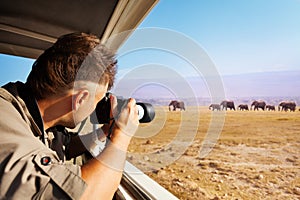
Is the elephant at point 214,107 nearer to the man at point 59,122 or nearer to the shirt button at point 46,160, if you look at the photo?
the man at point 59,122

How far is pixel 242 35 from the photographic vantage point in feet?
3.06

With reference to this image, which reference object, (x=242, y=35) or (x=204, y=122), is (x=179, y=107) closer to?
(x=204, y=122)

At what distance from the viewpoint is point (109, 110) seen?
92cm

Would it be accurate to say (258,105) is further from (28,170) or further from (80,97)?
(28,170)

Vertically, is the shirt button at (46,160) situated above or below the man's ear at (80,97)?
below

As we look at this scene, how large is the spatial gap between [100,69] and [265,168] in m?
0.69

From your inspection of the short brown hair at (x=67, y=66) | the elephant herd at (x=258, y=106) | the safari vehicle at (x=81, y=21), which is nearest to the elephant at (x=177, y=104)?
the elephant herd at (x=258, y=106)

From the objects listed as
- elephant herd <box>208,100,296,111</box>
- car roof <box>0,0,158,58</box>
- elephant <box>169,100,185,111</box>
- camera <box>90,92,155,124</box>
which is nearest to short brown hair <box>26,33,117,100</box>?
camera <box>90,92,155,124</box>

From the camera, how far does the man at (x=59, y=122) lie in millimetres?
508

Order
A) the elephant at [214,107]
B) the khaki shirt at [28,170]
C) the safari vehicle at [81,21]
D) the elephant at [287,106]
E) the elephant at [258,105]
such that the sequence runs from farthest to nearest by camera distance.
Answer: the safari vehicle at [81,21]
the elephant at [214,107]
the elephant at [258,105]
the elephant at [287,106]
the khaki shirt at [28,170]

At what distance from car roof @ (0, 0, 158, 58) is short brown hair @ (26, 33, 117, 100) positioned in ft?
1.89

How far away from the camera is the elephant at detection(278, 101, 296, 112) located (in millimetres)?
745

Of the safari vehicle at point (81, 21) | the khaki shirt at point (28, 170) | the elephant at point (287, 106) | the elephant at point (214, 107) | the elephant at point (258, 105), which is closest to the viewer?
the khaki shirt at point (28, 170)

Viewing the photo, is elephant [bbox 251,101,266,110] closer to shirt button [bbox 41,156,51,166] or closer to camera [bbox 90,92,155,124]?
camera [bbox 90,92,155,124]
